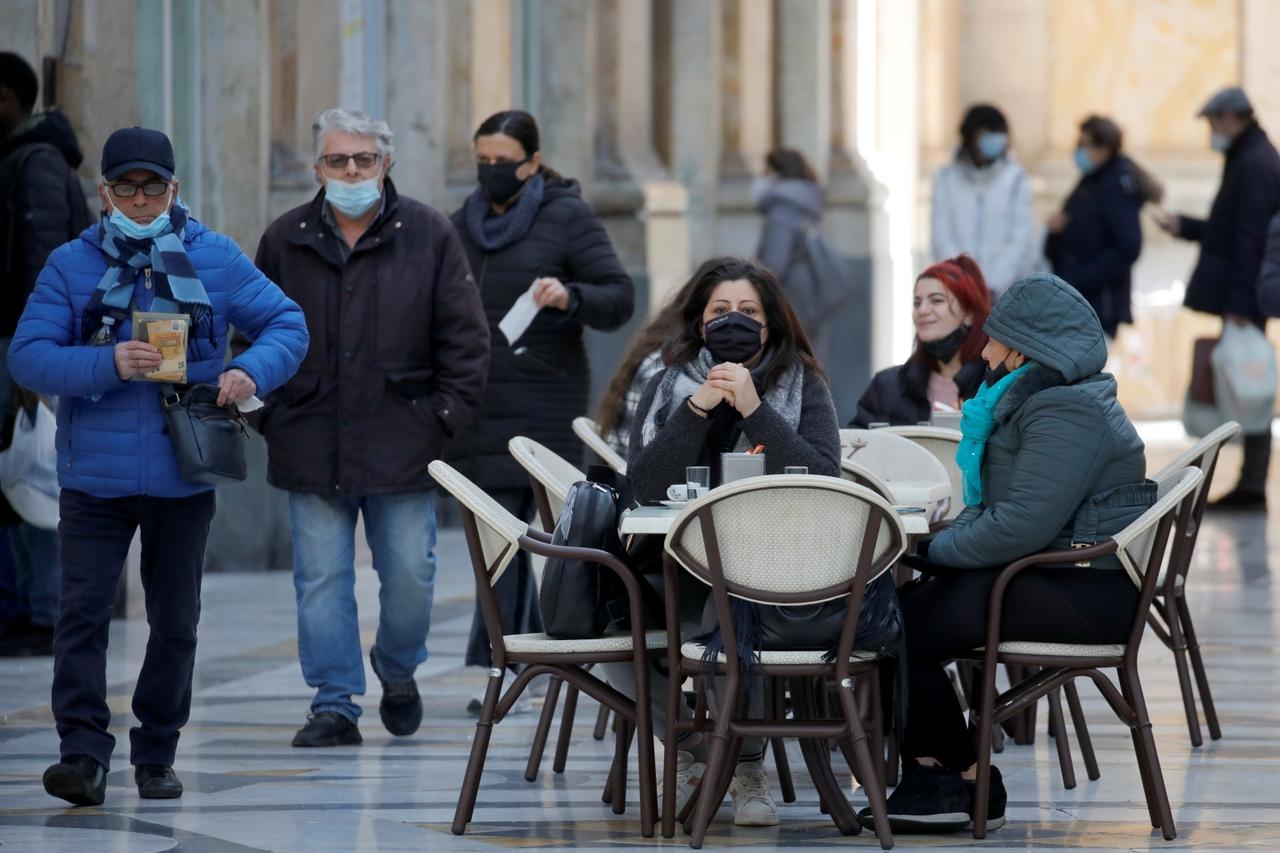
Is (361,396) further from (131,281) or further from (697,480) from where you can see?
(697,480)

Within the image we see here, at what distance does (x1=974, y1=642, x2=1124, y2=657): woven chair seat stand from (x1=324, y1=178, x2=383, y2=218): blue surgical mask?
98.6 inches

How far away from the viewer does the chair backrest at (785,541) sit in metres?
5.98

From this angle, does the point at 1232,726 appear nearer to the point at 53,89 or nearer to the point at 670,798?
the point at 670,798

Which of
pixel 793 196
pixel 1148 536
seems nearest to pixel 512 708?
pixel 1148 536

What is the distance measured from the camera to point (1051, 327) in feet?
21.0

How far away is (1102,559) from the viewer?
6402 mm

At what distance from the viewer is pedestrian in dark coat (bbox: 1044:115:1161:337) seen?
15719 millimetres

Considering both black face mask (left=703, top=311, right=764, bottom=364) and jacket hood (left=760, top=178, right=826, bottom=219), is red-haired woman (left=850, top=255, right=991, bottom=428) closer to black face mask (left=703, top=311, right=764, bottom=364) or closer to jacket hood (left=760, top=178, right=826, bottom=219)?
black face mask (left=703, top=311, right=764, bottom=364)

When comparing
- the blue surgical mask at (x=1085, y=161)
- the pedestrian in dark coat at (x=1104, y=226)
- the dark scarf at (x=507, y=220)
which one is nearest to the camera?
the dark scarf at (x=507, y=220)

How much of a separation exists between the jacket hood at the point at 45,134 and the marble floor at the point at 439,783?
6.21ft

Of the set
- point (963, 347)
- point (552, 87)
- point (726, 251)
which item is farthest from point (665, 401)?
point (726, 251)

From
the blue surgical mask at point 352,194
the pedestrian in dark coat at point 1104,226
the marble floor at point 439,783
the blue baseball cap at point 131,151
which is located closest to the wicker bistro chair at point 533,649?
the marble floor at point 439,783

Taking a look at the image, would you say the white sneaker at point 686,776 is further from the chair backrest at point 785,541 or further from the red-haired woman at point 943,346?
the red-haired woman at point 943,346

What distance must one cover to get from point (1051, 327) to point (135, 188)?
236 centimetres
